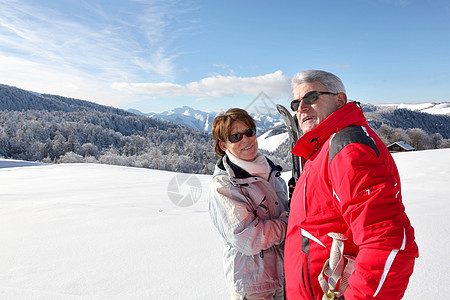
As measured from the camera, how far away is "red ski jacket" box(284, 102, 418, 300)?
0.81 meters

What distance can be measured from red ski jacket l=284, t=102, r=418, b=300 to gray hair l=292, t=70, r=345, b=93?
0.54 feet

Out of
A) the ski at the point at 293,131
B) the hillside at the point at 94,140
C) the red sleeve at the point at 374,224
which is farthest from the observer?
the hillside at the point at 94,140

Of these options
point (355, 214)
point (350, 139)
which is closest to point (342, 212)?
point (355, 214)

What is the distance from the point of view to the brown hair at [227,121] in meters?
1.58

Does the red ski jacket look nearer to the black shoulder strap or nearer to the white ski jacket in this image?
the black shoulder strap

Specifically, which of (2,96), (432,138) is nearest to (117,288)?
(432,138)

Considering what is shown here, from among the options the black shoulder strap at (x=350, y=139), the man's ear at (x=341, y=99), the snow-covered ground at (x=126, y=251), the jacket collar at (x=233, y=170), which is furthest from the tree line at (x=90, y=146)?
the black shoulder strap at (x=350, y=139)

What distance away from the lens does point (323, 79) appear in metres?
1.28

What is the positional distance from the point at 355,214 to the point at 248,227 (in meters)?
0.61

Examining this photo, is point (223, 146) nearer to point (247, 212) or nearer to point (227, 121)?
point (227, 121)

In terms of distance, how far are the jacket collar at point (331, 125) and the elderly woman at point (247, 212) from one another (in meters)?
0.39

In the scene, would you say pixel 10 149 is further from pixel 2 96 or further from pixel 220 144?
pixel 2 96

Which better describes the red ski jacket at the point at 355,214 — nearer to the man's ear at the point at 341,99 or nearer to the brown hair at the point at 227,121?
the man's ear at the point at 341,99

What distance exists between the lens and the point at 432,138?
51.0 meters
